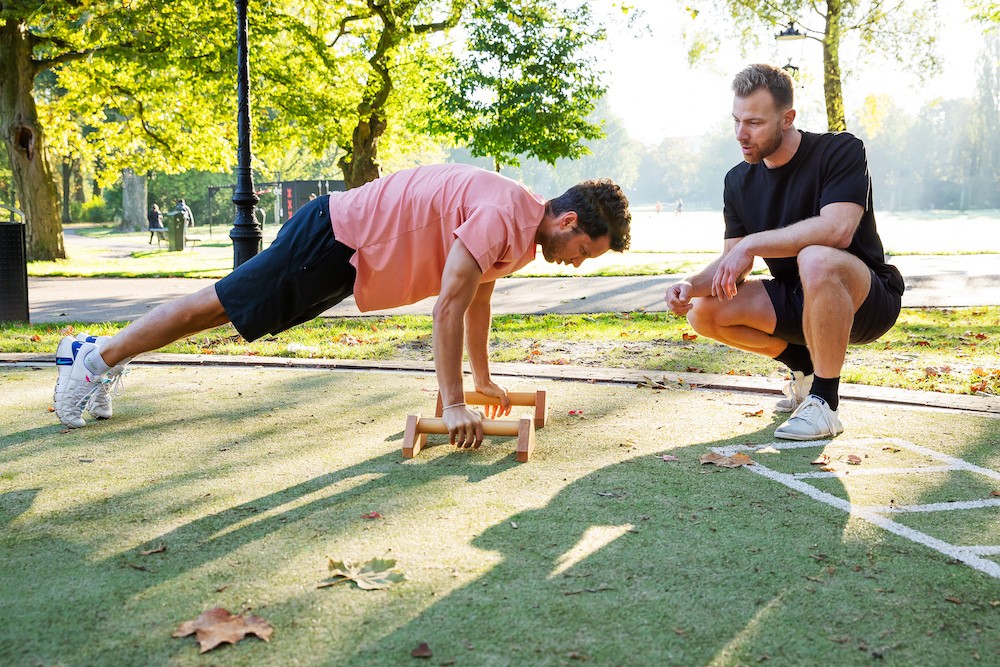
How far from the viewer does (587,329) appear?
934 centimetres

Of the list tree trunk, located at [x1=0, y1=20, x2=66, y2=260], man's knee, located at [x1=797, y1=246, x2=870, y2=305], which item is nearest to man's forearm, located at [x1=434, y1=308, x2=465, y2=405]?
man's knee, located at [x1=797, y1=246, x2=870, y2=305]

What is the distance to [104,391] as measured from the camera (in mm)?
4504

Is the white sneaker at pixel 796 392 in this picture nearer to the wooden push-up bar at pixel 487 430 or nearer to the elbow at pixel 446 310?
the wooden push-up bar at pixel 487 430

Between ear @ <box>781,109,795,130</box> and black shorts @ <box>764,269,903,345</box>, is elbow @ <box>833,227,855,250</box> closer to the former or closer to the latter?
Result: black shorts @ <box>764,269,903,345</box>

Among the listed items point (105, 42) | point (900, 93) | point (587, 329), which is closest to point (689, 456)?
point (587, 329)

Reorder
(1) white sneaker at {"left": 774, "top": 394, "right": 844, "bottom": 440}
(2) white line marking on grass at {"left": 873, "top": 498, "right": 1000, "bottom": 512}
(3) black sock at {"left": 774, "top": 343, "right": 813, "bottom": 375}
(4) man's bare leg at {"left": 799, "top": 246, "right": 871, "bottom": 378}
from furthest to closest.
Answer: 1. (3) black sock at {"left": 774, "top": 343, "right": 813, "bottom": 375}
2. (1) white sneaker at {"left": 774, "top": 394, "right": 844, "bottom": 440}
3. (4) man's bare leg at {"left": 799, "top": 246, "right": 871, "bottom": 378}
4. (2) white line marking on grass at {"left": 873, "top": 498, "right": 1000, "bottom": 512}

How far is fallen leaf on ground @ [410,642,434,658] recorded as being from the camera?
82.0 inches

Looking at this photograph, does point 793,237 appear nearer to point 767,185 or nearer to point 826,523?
point 767,185

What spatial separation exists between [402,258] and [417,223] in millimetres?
168

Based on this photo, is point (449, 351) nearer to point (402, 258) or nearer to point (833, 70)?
point (402, 258)

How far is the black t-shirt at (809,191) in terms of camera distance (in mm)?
4316

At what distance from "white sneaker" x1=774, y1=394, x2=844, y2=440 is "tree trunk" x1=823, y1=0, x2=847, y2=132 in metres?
17.6

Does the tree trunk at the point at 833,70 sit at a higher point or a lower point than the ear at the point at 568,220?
higher

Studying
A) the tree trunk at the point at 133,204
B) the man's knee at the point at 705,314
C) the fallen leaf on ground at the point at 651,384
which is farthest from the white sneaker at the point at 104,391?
the tree trunk at the point at 133,204
